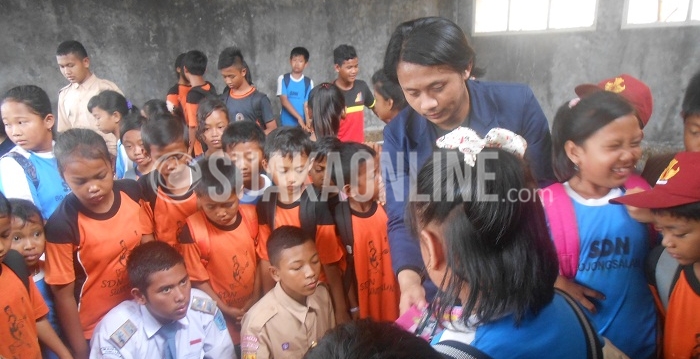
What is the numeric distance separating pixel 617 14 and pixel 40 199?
21.9ft

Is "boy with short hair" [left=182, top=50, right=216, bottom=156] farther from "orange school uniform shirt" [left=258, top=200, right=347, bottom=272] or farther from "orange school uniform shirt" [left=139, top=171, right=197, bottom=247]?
"orange school uniform shirt" [left=258, top=200, right=347, bottom=272]

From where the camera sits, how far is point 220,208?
2277 millimetres

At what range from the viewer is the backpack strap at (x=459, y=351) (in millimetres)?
920

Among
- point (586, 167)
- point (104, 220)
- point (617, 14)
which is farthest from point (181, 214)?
point (617, 14)

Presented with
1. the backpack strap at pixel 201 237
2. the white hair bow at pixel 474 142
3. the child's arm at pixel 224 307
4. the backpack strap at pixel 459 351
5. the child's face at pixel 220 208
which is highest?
the white hair bow at pixel 474 142

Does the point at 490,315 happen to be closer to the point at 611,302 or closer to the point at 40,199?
the point at 611,302

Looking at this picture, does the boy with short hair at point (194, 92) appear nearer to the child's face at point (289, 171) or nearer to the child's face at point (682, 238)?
the child's face at point (289, 171)

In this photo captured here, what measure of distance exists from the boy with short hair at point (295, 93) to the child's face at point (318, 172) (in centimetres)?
326

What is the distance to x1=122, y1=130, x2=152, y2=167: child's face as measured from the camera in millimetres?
2939

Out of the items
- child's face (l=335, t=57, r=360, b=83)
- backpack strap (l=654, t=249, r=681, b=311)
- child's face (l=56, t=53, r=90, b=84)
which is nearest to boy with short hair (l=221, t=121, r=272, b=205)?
backpack strap (l=654, t=249, r=681, b=311)

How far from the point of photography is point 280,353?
2029 mm

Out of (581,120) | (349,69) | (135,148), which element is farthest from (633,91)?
(349,69)

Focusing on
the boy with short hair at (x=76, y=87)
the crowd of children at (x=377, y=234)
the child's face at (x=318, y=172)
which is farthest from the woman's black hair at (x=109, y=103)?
the child's face at (x=318, y=172)

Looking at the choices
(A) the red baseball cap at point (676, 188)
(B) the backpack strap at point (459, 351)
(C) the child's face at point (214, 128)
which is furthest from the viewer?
(C) the child's face at point (214, 128)
